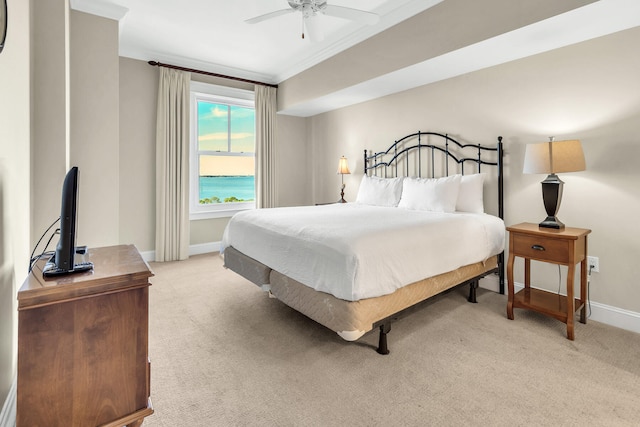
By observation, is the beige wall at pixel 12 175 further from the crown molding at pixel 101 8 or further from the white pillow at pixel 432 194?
the white pillow at pixel 432 194

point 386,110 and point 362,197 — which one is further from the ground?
point 386,110

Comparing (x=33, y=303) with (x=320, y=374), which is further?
(x=320, y=374)

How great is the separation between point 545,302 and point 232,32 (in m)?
4.08

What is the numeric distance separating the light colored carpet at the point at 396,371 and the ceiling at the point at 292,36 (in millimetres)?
2225

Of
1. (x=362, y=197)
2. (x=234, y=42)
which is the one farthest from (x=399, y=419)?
(x=234, y=42)

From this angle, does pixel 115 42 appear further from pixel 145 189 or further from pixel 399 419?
pixel 399 419

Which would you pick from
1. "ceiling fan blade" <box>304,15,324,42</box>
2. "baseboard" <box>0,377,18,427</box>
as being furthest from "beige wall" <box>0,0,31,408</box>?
"ceiling fan blade" <box>304,15,324,42</box>

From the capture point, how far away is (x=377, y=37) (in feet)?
11.1

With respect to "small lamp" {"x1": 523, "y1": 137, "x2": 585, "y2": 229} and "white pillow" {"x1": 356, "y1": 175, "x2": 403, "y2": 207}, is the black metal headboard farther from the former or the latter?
"small lamp" {"x1": 523, "y1": 137, "x2": 585, "y2": 229}

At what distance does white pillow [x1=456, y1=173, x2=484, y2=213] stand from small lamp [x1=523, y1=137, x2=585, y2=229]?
1.90 ft

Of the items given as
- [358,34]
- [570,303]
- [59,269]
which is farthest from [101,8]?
[570,303]

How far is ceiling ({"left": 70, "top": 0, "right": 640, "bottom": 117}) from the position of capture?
92.9 inches

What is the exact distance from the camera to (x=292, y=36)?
3.76 metres

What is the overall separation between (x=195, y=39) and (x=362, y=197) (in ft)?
9.19
